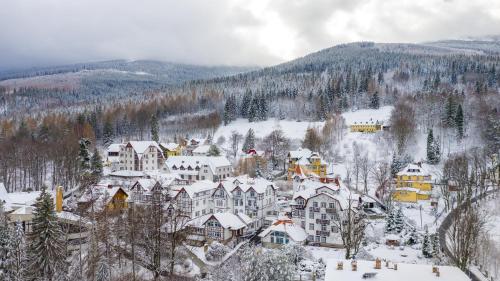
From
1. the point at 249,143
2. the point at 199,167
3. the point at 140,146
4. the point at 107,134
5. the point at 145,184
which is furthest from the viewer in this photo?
the point at 107,134

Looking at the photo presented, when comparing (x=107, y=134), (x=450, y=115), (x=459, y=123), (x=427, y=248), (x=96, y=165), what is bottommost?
(x=427, y=248)

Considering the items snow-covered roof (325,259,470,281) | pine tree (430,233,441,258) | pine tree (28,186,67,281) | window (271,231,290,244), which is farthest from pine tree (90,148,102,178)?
snow-covered roof (325,259,470,281)

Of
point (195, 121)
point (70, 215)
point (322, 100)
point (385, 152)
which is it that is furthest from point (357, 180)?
point (195, 121)

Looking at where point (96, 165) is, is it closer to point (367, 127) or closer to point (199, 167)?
point (199, 167)

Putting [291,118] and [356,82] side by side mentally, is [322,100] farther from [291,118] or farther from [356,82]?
[356,82]

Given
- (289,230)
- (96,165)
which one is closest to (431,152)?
(289,230)

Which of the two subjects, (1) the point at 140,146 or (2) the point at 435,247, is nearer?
(2) the point at 435,247

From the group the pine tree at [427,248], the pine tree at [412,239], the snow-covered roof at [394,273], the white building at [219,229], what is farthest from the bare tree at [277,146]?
the snow-covered roof at [394,273]

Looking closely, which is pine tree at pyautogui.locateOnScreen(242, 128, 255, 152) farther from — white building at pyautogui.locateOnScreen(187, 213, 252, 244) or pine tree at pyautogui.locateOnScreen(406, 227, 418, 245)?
pine tree at pyautogui.locateOnScreen(406, 227, 418, 245)
